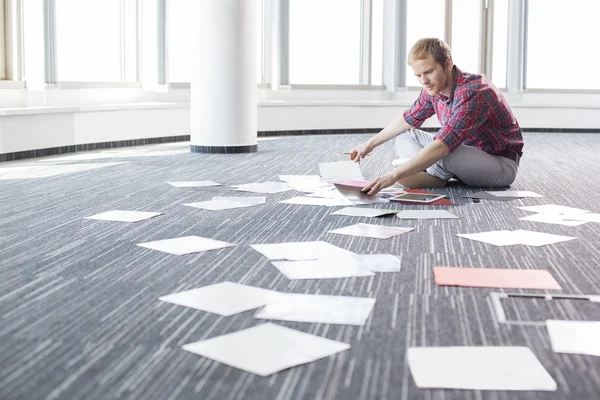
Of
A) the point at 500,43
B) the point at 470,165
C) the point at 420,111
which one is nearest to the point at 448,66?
the point at 420,111

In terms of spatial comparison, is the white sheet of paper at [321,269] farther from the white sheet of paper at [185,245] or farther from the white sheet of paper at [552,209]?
the white sheet of paper at [552,209]

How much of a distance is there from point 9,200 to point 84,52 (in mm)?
3499

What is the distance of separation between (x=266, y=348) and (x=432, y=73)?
2145mm

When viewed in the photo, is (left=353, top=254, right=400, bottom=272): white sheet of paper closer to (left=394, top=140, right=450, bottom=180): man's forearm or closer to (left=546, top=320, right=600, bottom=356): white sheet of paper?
(left=546, top=320, right=600, bottom=356): white sheet of paper

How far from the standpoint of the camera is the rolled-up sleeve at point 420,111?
386cm

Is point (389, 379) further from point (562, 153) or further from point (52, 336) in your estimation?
point (562, 153)

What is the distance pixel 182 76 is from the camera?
25.0 ft

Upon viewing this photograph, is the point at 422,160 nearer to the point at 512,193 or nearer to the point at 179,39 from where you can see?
the point at 512,193

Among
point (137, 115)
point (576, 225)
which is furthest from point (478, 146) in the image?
point (137, 115)

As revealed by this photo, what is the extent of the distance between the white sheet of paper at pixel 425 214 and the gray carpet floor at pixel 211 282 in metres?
0.08

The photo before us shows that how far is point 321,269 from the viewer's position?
2.18 meters

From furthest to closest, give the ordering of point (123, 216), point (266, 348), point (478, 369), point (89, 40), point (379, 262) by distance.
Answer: point (89, 40) → point (123, 216) → point (379, 262) → point (266, 348) → point (478, 369)

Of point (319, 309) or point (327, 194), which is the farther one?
point (327, 194)

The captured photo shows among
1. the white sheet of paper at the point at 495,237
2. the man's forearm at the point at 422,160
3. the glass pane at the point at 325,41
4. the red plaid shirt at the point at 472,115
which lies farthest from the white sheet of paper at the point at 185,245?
the glass pane at the point at 325,41
